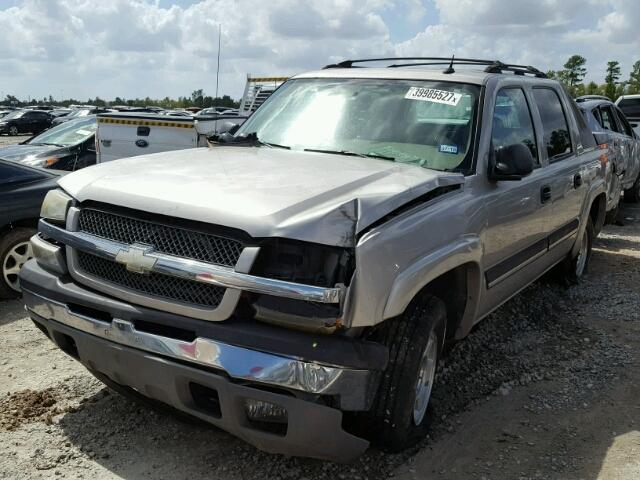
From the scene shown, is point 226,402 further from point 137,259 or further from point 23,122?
point 23,122

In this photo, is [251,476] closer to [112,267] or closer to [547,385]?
[112,267]

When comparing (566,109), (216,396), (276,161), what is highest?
(566,109)

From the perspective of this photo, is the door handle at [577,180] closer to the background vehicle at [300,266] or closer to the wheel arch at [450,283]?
the background vehicle at [300,266]

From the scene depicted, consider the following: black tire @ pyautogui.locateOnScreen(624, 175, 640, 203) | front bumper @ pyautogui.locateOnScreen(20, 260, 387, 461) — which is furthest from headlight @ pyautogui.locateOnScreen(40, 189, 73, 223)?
black tire @ pyautogui.locateOnScreen(624, 175, 640, 203)

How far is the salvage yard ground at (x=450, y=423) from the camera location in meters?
3.16

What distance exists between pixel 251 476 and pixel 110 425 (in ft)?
2.94

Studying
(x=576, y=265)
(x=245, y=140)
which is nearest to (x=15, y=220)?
(x=245, y=140)

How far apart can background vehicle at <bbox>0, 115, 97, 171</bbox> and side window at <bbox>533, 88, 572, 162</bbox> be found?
747 cm

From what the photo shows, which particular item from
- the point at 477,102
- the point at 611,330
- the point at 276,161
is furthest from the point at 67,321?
the point at 611,330

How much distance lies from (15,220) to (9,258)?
1.07ft

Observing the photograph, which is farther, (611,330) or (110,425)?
(611,330)

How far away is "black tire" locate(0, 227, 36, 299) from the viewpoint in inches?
215

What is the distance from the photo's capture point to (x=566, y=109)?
5.42 metres

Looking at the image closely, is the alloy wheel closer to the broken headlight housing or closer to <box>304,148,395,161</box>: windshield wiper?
<box>304,148,395,161</box>: windshield wiper
